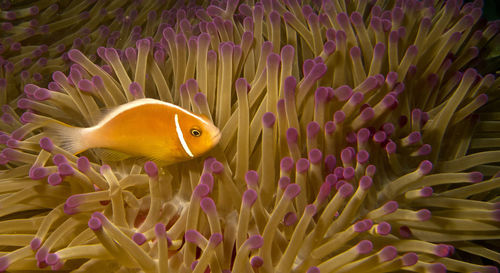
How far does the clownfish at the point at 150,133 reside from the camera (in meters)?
1.32

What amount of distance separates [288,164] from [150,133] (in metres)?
0.45

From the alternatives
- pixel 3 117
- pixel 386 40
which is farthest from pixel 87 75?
pixel 386 40

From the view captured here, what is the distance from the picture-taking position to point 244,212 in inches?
47.3

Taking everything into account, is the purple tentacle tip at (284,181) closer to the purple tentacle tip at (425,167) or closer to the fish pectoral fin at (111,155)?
the purple tentacle tip at (425,167)

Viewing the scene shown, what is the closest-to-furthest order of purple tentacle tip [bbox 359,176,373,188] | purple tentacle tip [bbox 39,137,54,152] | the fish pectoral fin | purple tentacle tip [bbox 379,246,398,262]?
1. purple tentacle tip [bbox 379,246,398,262]
2. purple tentacle tip [bbox 359,176,373,188]
3. purple tentacle tip [bbox 39,137,54,152]
4. the fish pectoral fin

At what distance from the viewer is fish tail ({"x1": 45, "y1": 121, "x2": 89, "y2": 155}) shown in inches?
56.3

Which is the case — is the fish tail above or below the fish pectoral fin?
above

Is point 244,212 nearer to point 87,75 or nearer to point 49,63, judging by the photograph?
point 87,75

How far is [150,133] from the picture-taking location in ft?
4.50

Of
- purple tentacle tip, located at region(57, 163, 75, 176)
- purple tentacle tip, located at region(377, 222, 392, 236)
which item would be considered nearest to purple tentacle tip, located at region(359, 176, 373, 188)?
purple tentacle tip, located at region(377, 222, 392, 236)

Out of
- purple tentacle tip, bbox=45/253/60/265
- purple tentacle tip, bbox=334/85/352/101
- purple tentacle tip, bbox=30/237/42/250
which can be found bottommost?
purple tentacle tip, bbox=30/237/42/250

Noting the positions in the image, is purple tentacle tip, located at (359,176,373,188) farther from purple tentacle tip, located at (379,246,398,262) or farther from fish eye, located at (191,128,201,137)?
fish eye, located at (191,128,201,137)

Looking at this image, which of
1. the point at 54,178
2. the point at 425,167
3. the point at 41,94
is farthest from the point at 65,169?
the point at 425,167

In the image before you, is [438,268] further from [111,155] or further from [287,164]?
[111,155]
